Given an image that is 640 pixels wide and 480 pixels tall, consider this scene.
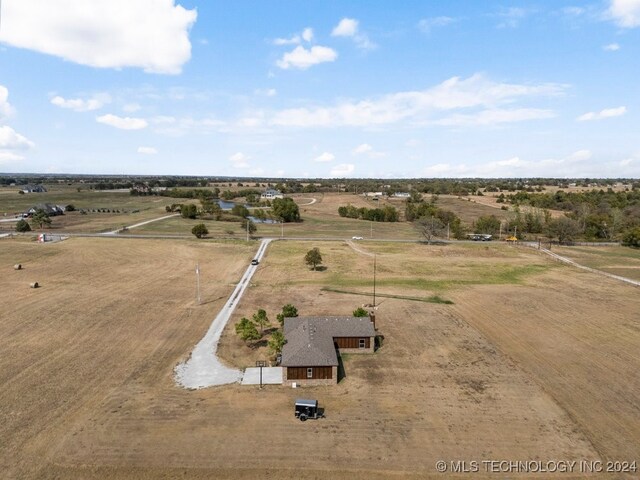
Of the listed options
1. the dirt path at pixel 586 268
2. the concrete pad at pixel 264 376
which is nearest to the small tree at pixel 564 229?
the dirt path at pixel 586 268

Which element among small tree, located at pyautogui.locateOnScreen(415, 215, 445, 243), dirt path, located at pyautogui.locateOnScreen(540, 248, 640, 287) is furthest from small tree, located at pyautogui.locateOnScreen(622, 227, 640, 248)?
small tree, located at pyautogui.locateOnScreen(415, 215, 445, 243)

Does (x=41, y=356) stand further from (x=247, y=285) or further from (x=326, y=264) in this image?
(x=326, y=264)

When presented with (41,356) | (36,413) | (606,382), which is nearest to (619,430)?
(606,382)

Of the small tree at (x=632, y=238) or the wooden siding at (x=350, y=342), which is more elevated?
the small tree at (x=632, y=238)

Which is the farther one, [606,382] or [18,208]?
[18,208]

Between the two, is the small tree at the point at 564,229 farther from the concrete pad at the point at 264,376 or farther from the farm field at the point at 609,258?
the concrete pad at the point at 264,376

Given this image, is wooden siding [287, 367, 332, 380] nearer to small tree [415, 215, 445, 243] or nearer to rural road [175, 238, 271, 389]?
rural road [175, 238, 271, 389]
